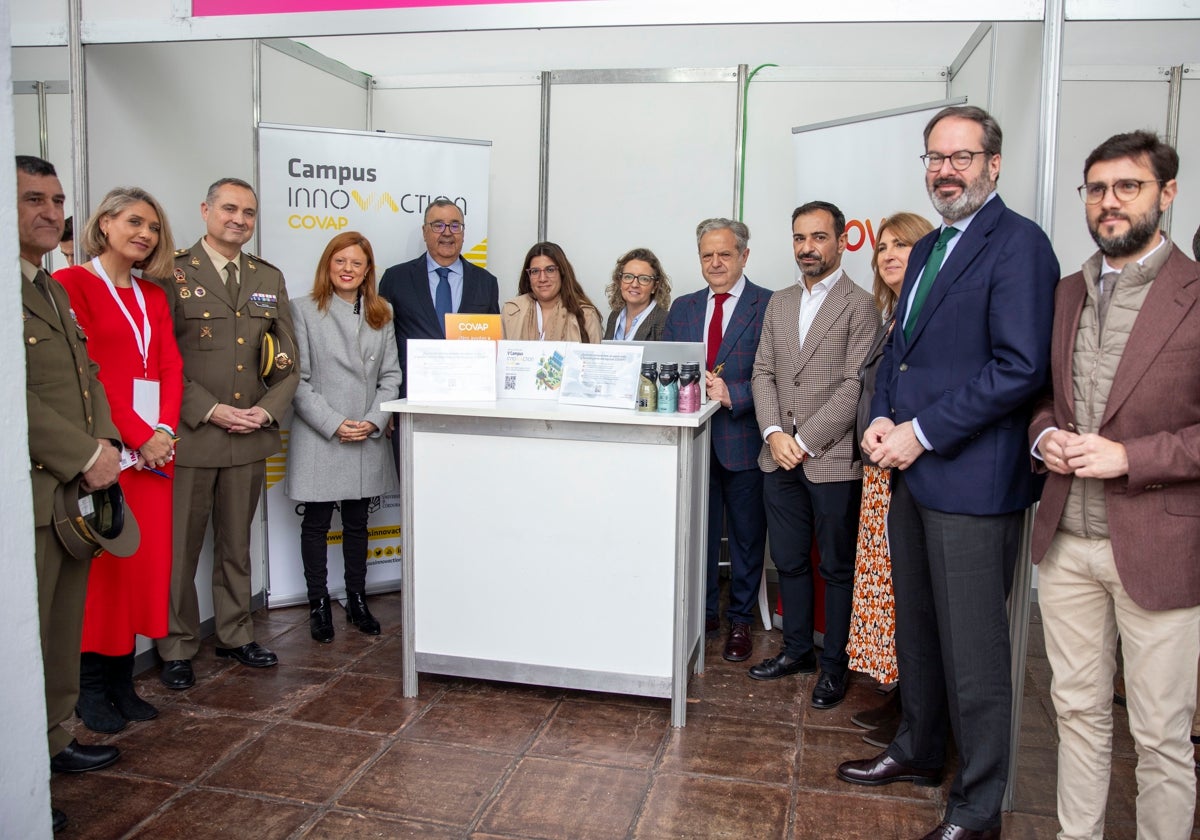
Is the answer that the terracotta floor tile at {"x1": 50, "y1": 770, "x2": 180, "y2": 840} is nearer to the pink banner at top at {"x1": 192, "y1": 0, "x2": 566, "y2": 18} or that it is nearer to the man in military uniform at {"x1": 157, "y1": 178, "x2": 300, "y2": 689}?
the man in military uniform at {"x1": 157, "y1": 178, "x2": 300, "y2": 689}

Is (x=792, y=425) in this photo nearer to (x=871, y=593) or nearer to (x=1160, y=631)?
(x=871, y=593)

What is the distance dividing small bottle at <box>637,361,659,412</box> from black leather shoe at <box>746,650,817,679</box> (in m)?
1.16

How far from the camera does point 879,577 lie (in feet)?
10.3

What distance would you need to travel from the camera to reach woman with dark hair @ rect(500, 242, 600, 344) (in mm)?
4289

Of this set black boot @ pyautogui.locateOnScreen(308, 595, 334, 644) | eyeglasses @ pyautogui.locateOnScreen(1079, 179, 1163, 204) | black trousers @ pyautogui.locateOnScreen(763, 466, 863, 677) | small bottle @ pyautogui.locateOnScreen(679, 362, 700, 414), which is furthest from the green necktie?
black boot @ pyautogui.locateOnScreen(308, 595, 334, 644)

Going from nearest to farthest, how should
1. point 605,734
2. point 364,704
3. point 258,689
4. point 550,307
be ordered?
point 605,734, point 364,704, point 258,689, point 550,307

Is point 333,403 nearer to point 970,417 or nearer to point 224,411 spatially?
point 224,411

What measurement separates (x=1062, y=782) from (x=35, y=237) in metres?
2.95

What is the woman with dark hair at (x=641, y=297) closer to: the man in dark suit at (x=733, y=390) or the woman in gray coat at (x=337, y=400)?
the man in dark suit at (x=733, y=390)

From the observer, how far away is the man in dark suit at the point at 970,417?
2252 mm

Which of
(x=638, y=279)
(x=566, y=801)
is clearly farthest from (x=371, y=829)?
(x=638, y=279)

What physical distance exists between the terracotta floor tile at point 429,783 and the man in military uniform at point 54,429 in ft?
2.63

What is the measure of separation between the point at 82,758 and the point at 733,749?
1.96m

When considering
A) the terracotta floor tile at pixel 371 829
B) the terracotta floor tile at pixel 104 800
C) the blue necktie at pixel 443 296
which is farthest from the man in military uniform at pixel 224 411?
the terracotta floor tile at pixel 371 829
